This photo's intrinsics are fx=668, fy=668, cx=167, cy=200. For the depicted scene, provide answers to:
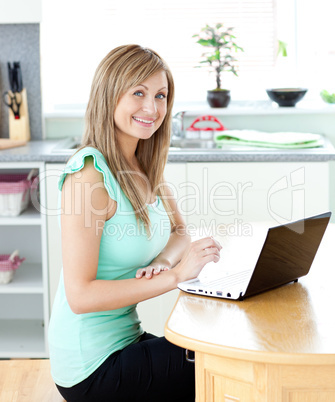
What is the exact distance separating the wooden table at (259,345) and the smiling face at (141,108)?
551 mm

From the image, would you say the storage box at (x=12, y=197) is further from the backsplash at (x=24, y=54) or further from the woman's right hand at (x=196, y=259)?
the woman's right hand at (x=196, y=259)

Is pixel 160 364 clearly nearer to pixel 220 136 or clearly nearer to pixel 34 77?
pixel 220 136

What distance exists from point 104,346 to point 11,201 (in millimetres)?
1435

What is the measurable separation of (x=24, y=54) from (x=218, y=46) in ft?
3.22

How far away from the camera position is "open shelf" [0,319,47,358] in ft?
9.83

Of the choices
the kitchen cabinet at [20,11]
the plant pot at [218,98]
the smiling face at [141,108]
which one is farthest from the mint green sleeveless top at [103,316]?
the plant pot at [218,98]

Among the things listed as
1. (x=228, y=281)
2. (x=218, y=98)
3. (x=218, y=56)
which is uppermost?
(x=218, y=56)

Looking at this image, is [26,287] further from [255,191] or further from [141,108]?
[141,108]

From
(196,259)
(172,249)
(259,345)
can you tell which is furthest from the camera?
(172,249)

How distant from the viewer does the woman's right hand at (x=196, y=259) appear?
1.54m

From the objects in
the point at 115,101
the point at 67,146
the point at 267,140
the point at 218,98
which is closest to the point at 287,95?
the point at 218,98

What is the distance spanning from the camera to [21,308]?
3416 millimetres

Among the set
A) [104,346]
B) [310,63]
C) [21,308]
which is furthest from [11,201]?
[310,63]

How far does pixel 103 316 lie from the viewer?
165 centimetres
